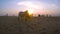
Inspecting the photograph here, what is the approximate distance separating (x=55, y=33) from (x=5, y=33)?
18.3ft

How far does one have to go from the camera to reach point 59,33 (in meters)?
13.9

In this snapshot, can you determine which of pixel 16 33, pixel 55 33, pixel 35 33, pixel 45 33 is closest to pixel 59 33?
pixel 55 33

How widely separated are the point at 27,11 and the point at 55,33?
19.2 m

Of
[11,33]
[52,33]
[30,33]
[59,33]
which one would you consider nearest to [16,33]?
[11,33]

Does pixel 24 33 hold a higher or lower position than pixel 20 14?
lower

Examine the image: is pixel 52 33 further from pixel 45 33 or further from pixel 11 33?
pixel 11 33

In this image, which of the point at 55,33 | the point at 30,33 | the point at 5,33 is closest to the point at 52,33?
the point at 55,33

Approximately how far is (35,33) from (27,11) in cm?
1900

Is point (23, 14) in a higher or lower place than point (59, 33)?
higher

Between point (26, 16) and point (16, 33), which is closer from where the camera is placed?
point (16, 33)

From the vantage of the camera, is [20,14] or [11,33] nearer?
[11,33]

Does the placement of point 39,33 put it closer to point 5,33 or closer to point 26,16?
point 5,33

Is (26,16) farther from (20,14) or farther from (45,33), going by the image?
(45,33)

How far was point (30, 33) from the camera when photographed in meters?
13.7
